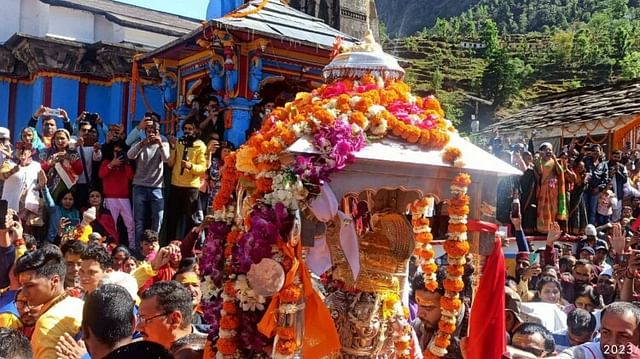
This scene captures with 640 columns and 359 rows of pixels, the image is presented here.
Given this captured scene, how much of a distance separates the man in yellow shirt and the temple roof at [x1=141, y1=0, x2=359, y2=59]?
5.84 meters

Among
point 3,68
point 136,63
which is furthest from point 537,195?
point 3,68

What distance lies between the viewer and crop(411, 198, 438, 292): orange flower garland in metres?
5.09

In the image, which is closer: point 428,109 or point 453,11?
point 428,109

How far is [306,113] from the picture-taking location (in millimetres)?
4359

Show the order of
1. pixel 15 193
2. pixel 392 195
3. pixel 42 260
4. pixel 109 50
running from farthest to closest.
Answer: pixel 109 50 < pixel 15 193 < pixel 392 195 < pixel 42 260

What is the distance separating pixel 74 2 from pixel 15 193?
25.3 feet

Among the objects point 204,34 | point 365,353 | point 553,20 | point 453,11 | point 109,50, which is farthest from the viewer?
point 453,11

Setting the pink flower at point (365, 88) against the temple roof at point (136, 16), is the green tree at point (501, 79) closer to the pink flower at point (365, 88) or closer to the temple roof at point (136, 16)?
the temple roof at point (136, 16)

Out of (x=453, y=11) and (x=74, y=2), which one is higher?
(x=453, y=11)

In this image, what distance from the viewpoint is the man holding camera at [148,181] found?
897 centimetres

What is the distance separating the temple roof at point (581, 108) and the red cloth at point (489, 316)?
49.2ft

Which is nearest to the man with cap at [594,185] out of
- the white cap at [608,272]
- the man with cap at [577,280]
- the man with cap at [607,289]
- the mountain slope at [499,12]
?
the white cap at [608,272]

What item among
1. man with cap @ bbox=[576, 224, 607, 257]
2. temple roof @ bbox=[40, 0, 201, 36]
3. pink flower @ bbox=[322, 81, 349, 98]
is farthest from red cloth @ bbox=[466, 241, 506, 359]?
temple roof @ bbox=[40, 0, 201, 36]

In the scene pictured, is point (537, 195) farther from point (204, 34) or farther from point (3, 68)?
point (3, 68)
